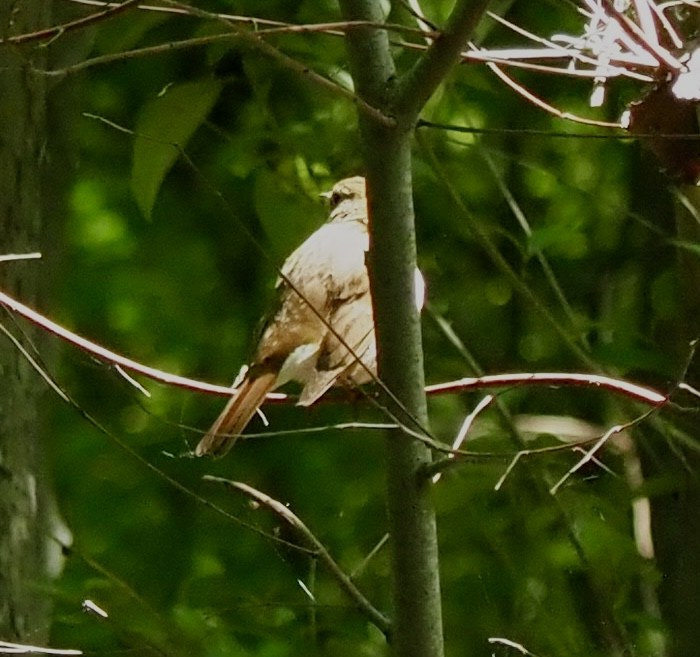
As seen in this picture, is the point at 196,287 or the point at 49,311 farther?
the point at 196,287

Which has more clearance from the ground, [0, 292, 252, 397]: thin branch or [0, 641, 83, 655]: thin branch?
[0, 292, 252, 397]: thin branch

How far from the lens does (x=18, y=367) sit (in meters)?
2.25

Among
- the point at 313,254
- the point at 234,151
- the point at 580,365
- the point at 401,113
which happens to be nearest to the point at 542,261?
the point at 580,365

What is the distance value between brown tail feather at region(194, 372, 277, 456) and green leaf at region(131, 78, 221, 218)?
0.36 meters

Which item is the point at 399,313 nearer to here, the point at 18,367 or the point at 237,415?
the point at 237,415

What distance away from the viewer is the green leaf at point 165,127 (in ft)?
6.53

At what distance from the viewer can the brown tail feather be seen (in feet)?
7.06

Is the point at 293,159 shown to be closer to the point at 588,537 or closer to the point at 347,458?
the point at 347,458

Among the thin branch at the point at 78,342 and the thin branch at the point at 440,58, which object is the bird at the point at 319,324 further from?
the thin branch at the point at 440,58

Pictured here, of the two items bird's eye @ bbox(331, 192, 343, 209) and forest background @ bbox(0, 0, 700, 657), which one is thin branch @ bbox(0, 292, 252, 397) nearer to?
forest background @ bbox(0, 0, 700, 657)

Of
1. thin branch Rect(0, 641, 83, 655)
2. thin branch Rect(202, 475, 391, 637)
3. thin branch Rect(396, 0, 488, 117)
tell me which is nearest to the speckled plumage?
thin branch Rect(0, 641, 83, 655)

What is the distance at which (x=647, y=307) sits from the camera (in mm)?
2771

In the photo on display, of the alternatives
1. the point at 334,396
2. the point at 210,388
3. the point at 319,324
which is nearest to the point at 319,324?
the point at 319,324

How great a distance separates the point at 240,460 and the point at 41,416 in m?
0.44
